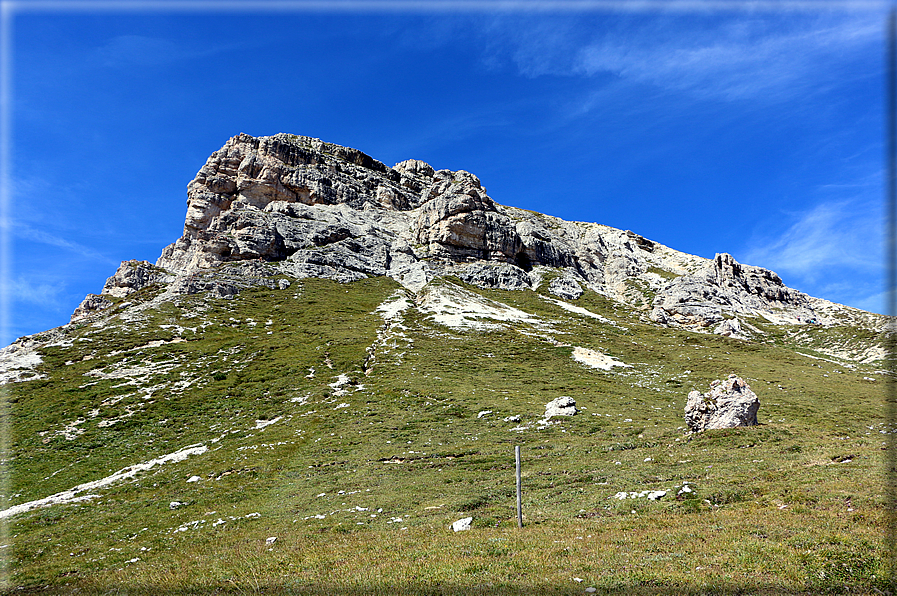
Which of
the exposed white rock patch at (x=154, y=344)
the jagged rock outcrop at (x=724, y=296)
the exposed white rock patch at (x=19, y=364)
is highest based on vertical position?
the jagged rock outcrop at (x=724, y=296)

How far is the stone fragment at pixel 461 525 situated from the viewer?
1656 centimetres

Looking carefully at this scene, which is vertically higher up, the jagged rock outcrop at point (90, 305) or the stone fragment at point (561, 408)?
the jagged rock outcrop at point (90, 305)

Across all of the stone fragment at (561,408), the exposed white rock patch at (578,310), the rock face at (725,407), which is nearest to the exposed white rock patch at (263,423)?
the stone fragment at (561,408)

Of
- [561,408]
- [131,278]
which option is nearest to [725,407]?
[561,408]

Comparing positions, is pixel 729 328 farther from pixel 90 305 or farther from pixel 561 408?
pixel 90 305

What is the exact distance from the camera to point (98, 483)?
32406 millimetres

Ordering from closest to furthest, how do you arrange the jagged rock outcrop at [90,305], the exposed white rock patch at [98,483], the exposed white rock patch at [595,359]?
the exposed white rock patch at [98,483], the exposed white rock patch at [595,359], the jagged rock outcrop at [90,305]

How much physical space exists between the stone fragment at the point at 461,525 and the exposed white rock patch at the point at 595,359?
55.0 meters

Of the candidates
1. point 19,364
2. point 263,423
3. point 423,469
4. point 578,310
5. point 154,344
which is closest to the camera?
point 423,469

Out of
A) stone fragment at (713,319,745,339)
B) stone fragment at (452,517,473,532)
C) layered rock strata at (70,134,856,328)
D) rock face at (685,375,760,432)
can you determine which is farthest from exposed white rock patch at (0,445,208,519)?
stone fragment at (713,319,745,339)

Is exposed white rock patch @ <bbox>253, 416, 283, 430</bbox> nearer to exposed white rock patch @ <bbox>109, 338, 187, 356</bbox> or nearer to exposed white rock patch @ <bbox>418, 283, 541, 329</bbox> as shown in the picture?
exposed white rock patch @ <bbox>109, 338, 187, 356</bbox>

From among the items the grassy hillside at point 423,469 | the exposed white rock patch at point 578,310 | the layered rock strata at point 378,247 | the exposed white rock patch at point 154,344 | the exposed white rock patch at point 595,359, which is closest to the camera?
the grassy hillside at point 423,469

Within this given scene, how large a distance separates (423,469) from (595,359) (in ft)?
164

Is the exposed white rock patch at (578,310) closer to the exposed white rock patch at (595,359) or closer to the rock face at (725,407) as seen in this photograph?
the exposed white rock patch at (595,359)
